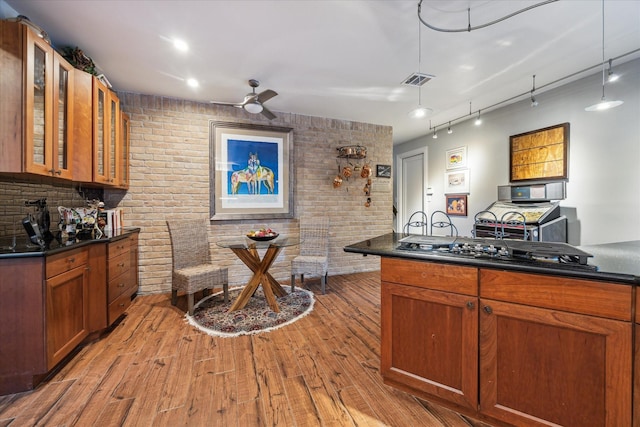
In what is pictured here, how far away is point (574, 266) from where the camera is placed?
3.72 feet

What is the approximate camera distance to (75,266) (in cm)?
195

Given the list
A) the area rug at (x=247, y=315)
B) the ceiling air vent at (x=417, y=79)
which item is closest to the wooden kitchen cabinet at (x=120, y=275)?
the area rug at (x=247, y=315)

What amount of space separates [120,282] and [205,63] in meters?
2.41

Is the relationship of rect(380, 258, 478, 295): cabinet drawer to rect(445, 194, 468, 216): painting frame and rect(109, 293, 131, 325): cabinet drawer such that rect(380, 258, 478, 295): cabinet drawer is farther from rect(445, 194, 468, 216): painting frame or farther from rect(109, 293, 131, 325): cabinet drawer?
rect(445, 194, 468, 216): painting frame

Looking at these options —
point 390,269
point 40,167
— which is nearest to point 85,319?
point 40,167

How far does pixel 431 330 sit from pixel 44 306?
96.7 inches

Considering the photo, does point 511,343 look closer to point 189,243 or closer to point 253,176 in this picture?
point 189,243

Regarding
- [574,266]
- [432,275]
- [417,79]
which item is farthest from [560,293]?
[417,79]

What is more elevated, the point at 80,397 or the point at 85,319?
the point at 85,319

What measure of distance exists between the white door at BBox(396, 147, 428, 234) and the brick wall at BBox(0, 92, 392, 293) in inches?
83.4

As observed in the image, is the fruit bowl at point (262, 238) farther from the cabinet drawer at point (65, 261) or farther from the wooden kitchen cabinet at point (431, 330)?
the wooden kitchen cabinet at point (431, 330)

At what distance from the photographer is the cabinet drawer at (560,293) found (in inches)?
41.3

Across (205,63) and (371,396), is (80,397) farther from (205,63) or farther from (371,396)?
(205,63)

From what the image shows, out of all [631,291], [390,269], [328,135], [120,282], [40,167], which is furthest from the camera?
[328,135]
